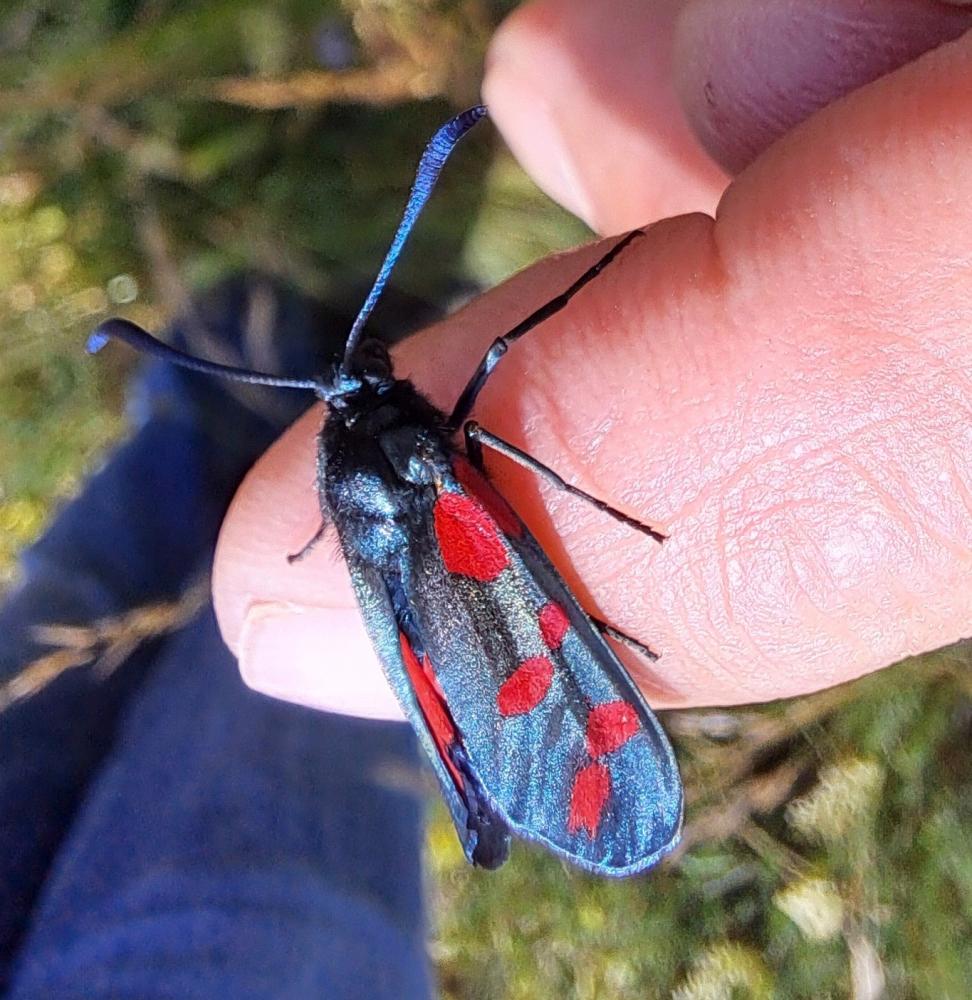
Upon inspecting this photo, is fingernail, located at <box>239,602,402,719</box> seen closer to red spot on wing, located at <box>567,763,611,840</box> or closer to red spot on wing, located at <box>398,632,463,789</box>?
red spot on wing, located at <box>398,632,463,789</box>

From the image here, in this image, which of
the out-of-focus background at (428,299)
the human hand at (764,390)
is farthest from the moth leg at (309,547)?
the out-of-focus background at (428,299)

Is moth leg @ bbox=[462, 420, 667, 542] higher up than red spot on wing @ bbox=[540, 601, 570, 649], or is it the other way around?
moth leg @ bbox=[462, 420, 667, 542]

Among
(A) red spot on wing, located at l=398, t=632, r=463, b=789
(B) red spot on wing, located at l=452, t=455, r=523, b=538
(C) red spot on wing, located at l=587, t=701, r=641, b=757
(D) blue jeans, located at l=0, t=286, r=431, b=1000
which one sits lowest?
(D) blue jeans, located at l=0, t=286, r=431, b=1000

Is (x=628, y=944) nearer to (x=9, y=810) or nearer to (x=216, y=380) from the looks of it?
(x=9, y=810)

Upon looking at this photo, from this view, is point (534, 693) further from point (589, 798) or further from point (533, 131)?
point (533, 131)

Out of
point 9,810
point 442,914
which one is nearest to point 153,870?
point 9,810

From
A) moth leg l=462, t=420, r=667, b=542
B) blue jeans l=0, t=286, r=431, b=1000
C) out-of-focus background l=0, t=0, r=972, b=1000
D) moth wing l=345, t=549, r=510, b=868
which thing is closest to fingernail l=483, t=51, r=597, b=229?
out-of-focus background l=0, t=0, r=972, b=1000
